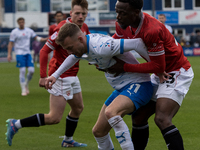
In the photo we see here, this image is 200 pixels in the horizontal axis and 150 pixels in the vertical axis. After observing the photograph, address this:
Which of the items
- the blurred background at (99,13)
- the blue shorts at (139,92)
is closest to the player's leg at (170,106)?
the blue shorts at (139,92)

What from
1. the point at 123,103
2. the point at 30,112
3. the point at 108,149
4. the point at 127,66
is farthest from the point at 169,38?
the point at 30,112

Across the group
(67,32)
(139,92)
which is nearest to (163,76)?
(139,92)

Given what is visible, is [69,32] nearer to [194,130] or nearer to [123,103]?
[123,103]

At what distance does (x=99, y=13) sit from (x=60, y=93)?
120 feet

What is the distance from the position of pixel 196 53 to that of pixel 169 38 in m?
28.8

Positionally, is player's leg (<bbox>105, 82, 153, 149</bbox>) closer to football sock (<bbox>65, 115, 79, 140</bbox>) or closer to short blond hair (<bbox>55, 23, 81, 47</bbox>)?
short blond hair (<bbox>55, 23, 81, 47</bbox>)

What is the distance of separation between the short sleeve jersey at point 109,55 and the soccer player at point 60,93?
1230mm

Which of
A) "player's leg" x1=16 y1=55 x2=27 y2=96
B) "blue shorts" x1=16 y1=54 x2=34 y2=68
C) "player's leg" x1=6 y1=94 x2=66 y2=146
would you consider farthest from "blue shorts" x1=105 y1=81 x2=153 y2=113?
"blue shorts" x1=16 y1=54 x2=34 y2=68

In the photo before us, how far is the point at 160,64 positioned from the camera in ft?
13.5

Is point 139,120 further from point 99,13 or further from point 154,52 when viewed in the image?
point 99,13

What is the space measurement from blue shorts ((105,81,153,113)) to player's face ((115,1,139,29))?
73 centimetres

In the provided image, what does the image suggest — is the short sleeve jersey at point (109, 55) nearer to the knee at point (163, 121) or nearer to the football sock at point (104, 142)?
the knee at point (163, 121)

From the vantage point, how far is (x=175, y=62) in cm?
443

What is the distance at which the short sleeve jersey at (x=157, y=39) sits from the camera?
160 inches
